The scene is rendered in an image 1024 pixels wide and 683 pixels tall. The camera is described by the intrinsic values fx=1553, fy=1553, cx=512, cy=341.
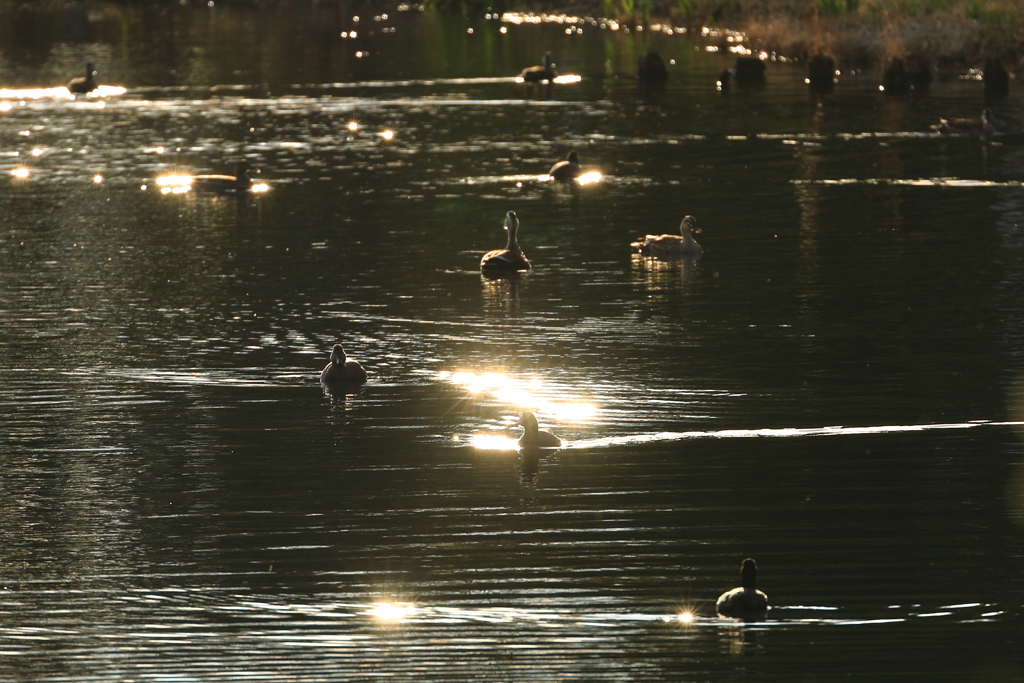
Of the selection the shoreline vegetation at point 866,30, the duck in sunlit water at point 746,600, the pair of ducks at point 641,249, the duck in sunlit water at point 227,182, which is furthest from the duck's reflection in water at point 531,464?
the shoreline vegetation at point 866,30

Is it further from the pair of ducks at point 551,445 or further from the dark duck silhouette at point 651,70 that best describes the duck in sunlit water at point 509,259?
the dark duck silhouette at point 651,70

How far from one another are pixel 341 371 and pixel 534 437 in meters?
3.42

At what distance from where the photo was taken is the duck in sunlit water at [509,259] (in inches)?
972

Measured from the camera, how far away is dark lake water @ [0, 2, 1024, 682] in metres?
11.4

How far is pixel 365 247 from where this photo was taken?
27.2 metres

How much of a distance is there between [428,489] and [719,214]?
16.5 metres

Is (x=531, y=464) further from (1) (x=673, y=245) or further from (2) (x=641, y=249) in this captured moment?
(2) (x=641, y=249)

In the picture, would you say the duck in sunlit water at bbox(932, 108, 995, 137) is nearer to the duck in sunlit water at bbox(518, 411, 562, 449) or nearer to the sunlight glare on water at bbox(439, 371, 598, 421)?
the sunlight glare on water at bbox(439, 371, 598, 421)

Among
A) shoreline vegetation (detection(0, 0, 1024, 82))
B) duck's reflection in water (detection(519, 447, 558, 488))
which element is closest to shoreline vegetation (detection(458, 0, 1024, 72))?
shoreline vegetation (detection(0, 0, 1024, 82))

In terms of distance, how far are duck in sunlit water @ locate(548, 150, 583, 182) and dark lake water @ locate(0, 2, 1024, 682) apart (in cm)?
80

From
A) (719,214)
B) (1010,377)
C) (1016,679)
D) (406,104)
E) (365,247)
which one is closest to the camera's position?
(1016,679)

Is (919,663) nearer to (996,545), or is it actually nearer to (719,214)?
(996,545)

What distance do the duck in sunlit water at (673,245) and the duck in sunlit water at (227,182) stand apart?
1085 centimetres

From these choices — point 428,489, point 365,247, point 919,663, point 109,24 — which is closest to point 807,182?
point 365,247
